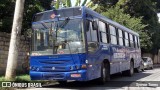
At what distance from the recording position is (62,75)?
11.3 metres

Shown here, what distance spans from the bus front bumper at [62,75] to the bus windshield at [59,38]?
77cm

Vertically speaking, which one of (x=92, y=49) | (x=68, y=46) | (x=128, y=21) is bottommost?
(x=92, y=49)

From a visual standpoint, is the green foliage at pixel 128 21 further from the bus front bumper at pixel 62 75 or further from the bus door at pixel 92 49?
the bus front bumper at pixel 62 75

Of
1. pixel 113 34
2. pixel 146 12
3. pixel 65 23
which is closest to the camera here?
pixel 65 23

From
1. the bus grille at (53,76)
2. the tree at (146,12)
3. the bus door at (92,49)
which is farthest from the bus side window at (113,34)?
the tree at (146,12)

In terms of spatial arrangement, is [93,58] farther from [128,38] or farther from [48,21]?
[128,38]

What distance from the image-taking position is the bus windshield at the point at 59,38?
446 inches

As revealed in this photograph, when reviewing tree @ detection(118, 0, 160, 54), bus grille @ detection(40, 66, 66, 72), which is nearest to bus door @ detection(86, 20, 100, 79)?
bus grille @ detection(40, 66, 66, 72)

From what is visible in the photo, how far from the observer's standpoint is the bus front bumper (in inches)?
437

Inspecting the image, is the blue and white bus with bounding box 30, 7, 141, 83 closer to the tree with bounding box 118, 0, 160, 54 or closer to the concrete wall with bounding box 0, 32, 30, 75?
the concrete wall with bounding box 0, 32, 30, 75

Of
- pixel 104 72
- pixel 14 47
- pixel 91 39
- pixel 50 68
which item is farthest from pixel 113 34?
pixel 14 47

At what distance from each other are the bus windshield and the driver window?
1.36 feet

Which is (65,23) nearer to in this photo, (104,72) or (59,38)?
(59,38)

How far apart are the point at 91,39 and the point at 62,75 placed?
183 cm
